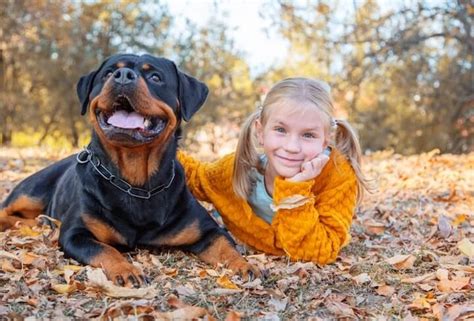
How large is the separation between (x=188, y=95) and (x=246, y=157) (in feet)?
2.34

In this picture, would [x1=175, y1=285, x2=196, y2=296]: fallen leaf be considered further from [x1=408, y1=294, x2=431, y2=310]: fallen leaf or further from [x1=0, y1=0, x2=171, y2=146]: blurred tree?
[x1=0, y1=0, x2=171, y2=146]: blurred tree

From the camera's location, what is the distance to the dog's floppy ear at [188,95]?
4.02 m

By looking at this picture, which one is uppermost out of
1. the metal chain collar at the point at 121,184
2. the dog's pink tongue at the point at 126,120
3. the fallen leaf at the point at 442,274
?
the dog's pink tongue at the point at 126,120

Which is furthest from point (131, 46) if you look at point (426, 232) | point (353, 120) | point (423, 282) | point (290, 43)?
point (423, 282)

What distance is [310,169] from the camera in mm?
3977

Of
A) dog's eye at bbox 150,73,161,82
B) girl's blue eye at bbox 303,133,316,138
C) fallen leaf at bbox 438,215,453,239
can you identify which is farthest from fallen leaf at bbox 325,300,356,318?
fallen leaf at bbox 438,215,453,239

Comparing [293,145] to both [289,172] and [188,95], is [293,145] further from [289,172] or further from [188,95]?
[188,95]

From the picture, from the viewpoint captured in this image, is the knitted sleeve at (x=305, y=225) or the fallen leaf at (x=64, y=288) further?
the knitted sleeve at (x=305, y=225)

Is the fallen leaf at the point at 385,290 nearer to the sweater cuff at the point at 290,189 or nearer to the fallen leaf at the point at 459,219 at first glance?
the sweater cuff at the point at 290,189

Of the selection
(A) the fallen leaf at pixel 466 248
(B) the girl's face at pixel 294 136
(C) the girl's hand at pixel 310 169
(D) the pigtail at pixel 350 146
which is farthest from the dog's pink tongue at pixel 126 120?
(A) the fallen leaf at pixel 466 248

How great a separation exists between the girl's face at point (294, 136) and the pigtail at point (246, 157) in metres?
0.37

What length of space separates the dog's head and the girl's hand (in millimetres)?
814

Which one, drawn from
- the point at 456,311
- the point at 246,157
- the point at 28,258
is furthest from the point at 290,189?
the point at 28,258

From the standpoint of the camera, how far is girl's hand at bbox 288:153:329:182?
397 cm
